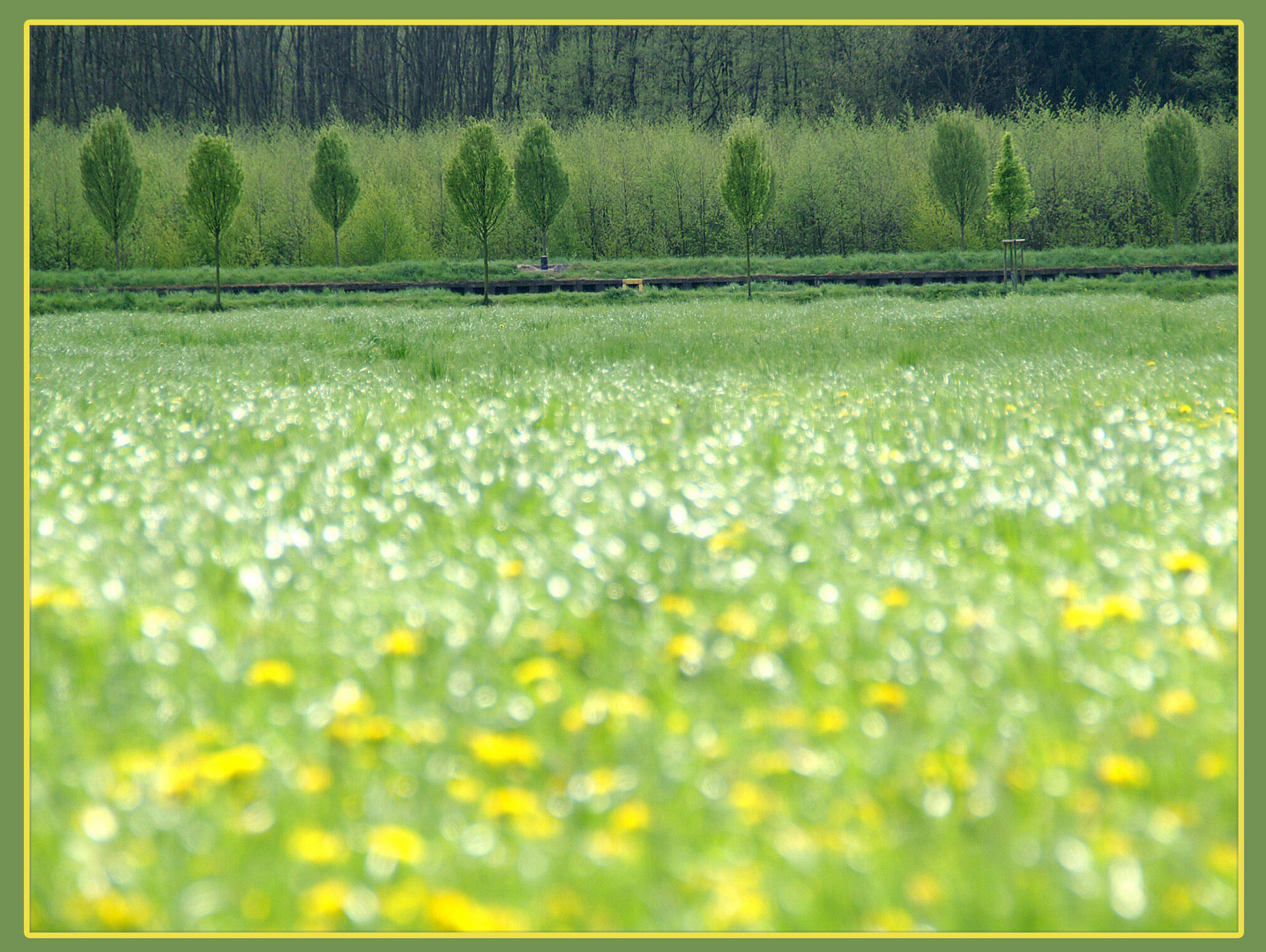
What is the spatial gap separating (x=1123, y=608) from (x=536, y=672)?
1611 millimetres

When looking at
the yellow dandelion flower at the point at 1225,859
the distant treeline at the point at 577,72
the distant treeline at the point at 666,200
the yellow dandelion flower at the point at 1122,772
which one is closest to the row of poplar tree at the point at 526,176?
the distant treeline at the point at 666,200

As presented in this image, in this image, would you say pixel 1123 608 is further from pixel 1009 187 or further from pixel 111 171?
pixel 111 171

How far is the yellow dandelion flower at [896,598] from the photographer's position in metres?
2.83

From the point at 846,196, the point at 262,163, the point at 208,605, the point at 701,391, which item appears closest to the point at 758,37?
the point at 846,196

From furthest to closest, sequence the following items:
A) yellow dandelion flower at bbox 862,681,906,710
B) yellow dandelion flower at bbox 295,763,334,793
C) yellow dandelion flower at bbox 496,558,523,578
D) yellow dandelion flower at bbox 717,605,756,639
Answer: yellow dandelion flower at bbox 496,558,523,578 < yellow dandelion flower at bbox 717,605,756,639 < yellow dandelion flower at bbox 862,681,906,710 < yellow dandelion flower at bbox 295,763,334,793

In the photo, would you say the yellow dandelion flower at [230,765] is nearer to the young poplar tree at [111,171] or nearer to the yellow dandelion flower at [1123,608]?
the yellow dandelion flower at [1123,608]

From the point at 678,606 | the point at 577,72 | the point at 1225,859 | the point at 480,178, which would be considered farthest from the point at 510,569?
the point at 577,72

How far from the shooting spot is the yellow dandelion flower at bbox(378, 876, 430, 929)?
1.61 m

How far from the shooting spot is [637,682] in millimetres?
2436

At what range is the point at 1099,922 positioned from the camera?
5.29 feet

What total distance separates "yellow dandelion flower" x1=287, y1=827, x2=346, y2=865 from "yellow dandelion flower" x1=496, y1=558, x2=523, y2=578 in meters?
1.35

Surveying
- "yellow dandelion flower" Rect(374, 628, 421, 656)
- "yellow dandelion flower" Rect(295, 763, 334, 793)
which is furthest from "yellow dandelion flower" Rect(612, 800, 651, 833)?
"yellow dandelion flower" Rect(374, 628, 421, 656)

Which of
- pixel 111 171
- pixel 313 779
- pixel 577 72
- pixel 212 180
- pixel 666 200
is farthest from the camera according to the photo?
pixel 577 72

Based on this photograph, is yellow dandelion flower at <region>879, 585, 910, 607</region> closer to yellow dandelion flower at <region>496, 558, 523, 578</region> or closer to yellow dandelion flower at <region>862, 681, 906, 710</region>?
yellow dandelion flower at <region>862, 681, 906, 710</region>
